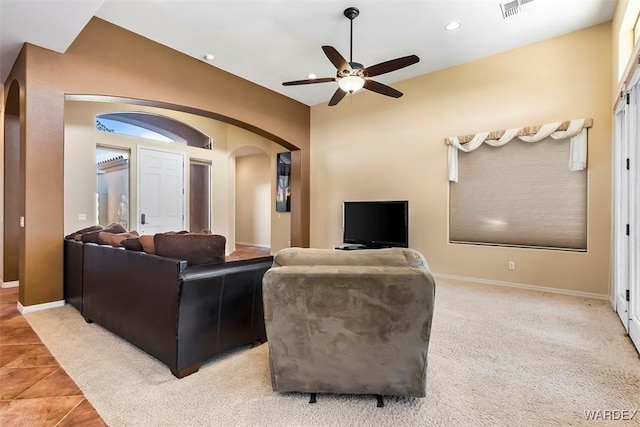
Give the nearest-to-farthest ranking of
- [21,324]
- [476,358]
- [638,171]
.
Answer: [476,358]
[638,171]
[21,324]

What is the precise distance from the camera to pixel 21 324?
2949 millimetres

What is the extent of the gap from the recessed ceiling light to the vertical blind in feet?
5.60

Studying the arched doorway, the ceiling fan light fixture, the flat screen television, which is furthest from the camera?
the flat screen television

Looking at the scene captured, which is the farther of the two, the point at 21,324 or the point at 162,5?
the point at 162,5

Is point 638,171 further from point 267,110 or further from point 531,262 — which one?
point 267,110

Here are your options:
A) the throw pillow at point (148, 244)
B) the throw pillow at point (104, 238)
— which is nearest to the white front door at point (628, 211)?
the throw pillow at point (148, 244)

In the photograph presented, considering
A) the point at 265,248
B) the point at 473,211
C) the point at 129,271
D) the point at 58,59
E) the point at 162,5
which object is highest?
the point at 162,5

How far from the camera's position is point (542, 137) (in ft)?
13.4

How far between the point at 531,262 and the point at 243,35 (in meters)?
4.89

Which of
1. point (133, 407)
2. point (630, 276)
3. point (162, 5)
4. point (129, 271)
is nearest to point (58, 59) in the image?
point (162, 5)

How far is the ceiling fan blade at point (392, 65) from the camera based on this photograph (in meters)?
3.16

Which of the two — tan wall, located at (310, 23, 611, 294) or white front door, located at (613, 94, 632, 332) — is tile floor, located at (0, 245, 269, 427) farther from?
tan wall, located at (310, 23, 611, 294)

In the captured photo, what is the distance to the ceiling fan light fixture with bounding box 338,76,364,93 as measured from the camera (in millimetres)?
3422

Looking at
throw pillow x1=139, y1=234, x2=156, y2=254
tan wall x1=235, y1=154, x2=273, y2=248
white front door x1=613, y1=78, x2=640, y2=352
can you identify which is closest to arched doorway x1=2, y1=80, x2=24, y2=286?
throw pillow x1=139, y1=234, x2=156, y2=254
